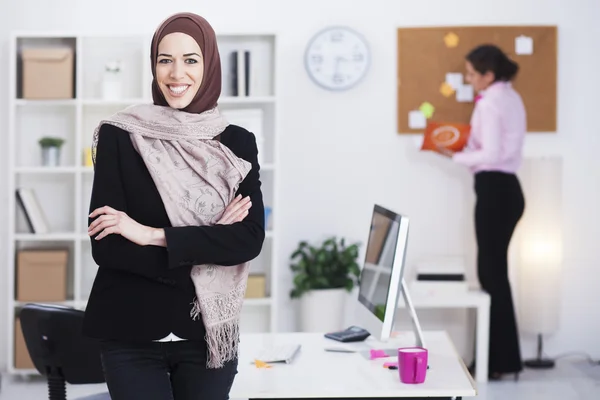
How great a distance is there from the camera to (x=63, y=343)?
8.88 feet

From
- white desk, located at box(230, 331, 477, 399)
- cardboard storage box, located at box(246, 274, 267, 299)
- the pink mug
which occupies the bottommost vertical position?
cardboard storage box, located at box(246, 274, 267, 299)

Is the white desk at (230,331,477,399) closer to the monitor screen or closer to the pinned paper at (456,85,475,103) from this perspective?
the monitor screen

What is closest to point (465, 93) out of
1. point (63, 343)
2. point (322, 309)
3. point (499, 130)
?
point (499, 130)

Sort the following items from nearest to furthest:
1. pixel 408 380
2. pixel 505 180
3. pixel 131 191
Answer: pixel 131 191, pixel 408 380, pixel 505 180

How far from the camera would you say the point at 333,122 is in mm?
5469

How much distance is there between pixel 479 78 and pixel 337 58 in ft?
2.63

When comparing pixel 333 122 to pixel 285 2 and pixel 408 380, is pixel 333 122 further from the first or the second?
pixel 408 380

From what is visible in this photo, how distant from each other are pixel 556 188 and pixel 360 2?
1488mm

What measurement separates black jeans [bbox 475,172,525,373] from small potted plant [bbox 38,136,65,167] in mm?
2233

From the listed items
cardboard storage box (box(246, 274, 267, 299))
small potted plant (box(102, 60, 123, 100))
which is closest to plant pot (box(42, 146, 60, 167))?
small potted plant (box(102, 60, 123, 100))

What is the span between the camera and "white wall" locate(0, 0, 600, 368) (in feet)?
17.8

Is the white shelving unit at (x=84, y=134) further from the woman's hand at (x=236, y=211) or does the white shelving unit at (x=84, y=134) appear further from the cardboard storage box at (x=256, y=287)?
the woman's hand at (x=236, y=211)

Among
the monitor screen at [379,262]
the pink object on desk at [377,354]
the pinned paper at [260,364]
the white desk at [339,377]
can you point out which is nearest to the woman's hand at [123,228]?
the white desk at [339,377]

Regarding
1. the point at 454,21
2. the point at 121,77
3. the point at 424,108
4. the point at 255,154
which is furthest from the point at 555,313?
the point at 255,154
